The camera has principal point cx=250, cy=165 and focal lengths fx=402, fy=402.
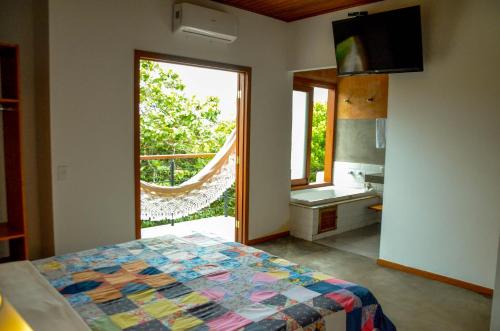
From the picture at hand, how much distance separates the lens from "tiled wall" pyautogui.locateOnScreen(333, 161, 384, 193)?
5348 mm

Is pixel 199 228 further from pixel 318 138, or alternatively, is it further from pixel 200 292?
pixel 200 292

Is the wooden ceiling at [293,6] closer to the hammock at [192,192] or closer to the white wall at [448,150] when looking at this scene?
the white wall at [448,150]

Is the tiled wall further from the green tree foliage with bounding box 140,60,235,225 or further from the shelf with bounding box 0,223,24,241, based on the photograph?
the shelf with bounding box 0,223,24,241

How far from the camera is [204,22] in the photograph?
3.49m

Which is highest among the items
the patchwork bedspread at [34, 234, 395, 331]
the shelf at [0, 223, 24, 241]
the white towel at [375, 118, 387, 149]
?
the white towel at [375, 118, 387, 149]

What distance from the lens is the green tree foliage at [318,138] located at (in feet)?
19.6

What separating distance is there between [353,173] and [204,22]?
309 cm

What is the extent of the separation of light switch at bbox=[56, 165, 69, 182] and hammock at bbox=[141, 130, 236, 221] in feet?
4.31

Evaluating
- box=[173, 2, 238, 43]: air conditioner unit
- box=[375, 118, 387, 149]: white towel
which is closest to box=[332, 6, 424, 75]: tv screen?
box=[173, 2, 238, 43]: air conditioner unit

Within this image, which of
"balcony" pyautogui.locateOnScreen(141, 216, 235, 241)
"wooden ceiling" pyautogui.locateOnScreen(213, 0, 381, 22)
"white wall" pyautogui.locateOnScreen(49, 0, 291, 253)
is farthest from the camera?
"balcony" pyautogui.locateOnScreen(141, 216, 235, 241)

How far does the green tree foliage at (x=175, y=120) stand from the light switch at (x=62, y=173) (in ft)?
10.0

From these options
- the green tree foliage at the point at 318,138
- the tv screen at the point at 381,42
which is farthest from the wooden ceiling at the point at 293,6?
the green tree foliage at the point at 318,138

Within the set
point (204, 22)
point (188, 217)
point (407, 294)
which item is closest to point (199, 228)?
point (188, 217)

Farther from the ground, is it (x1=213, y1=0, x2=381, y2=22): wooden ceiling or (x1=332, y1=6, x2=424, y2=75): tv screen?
(x1=213, y1=0, x2=381, y2=22): wooden ceiling
